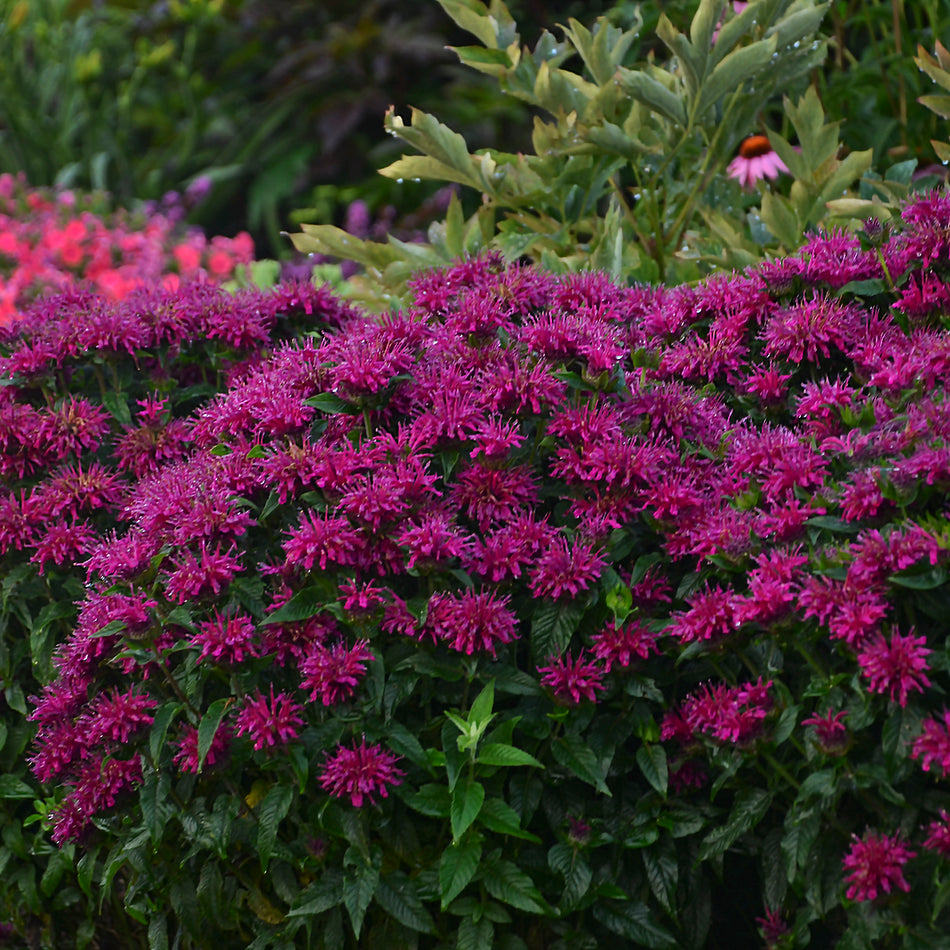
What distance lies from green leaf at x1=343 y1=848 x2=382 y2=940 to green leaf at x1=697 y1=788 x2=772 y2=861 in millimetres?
482

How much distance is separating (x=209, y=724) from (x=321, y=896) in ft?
1.02

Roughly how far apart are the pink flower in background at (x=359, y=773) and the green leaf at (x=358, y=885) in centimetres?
10

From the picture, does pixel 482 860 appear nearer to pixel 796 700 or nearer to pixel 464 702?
pixel 464 702

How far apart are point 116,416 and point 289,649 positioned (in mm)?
734

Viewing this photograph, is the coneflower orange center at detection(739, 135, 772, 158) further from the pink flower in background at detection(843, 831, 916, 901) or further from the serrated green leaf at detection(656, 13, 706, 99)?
the pink flower in background at detection(843, 831, 916, 901)

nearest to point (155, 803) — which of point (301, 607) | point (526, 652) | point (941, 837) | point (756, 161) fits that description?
point (301, 607)

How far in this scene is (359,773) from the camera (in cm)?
166

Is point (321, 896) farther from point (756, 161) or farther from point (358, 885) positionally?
point (756, 161)

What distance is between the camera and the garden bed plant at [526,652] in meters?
1.57

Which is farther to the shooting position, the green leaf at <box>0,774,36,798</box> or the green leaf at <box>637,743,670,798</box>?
the green leaf at <box>0,774,36,798</box>

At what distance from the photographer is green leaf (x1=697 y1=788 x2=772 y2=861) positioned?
1.62 m

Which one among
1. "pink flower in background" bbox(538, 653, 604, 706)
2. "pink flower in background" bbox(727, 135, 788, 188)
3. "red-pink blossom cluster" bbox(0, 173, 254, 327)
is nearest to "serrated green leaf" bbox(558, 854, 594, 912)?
"pink flower in background" bbox(538, 653, 604, 706)

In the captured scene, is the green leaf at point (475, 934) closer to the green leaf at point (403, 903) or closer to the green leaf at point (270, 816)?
the green leaf at point (403, 903)

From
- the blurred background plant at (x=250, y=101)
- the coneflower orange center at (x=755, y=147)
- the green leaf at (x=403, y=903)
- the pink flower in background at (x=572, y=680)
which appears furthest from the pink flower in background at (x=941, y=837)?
the blurred background plant at (x=250, y=101)
